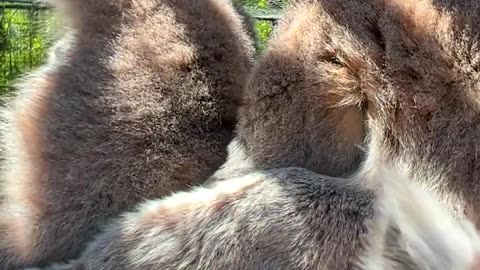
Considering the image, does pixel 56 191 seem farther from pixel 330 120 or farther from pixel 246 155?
pixel 330 120

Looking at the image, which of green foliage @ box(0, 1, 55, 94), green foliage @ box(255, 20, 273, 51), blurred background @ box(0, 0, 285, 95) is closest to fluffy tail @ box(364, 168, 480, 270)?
blurred background @ box(0, 0, 285, 95)

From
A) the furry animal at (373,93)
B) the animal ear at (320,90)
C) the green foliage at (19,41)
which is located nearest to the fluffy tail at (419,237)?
the furry animal at (373,93)

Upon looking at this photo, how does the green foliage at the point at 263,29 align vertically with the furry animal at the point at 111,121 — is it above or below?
above

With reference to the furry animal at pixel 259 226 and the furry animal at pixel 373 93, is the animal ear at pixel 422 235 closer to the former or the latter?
the furry animal at pixel 259 226

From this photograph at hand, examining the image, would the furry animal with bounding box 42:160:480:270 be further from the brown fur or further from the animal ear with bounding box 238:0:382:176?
the animal ear with bounding box 238:0:382:176

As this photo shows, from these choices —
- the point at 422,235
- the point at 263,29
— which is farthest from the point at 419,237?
the point at 263,29

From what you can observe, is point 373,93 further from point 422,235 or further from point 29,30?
point 29,30

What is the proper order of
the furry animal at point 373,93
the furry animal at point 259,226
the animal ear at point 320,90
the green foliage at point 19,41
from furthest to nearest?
1. the green foliage at point 19,41
2. the animal ear at point 320,90
3. the furry animal at point 373,93
4. the furry animal at point 259,226
